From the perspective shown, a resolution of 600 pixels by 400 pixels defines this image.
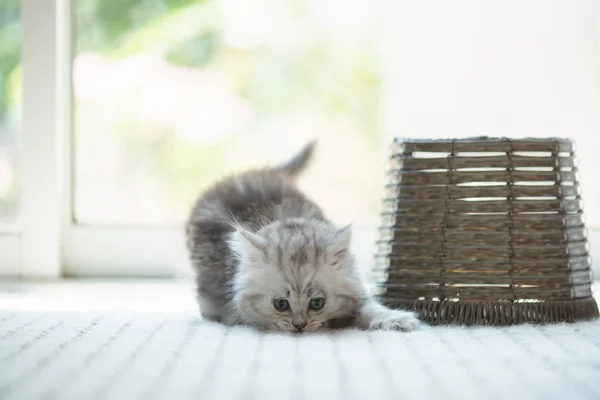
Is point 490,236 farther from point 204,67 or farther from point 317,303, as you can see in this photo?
point 204,67

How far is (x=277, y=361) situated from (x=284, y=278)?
0.42m

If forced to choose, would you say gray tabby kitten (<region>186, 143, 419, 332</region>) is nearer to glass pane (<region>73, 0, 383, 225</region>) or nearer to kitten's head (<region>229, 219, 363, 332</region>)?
kitten's head (<region>229, 219, 363, 332</region>)

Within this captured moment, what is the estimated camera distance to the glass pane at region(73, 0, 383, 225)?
9.92 feet

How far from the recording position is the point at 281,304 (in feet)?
6.06

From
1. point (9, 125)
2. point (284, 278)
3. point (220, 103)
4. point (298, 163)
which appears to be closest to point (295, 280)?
point (284, 278)

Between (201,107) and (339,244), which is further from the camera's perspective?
(201,107)

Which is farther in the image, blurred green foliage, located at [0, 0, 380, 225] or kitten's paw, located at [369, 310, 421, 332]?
blurred green foliage, located at [0, 0, 380, 225]

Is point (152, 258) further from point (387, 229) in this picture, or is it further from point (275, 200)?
point (387, 229)

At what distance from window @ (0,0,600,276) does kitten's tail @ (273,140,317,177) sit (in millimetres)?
424

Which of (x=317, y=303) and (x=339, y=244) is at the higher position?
(x=339, y=244)

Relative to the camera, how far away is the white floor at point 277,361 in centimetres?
121

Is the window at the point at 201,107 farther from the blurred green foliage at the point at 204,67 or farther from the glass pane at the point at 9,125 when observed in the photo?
the glass pane at the point at 9,125

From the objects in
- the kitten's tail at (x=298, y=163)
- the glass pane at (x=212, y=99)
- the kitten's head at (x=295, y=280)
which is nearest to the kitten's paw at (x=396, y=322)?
the kitten's head at (x=295, y=280)

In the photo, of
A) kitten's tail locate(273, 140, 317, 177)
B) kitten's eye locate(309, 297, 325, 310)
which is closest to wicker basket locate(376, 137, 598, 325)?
kitten's eye locate(309, 297, 325, 310)
